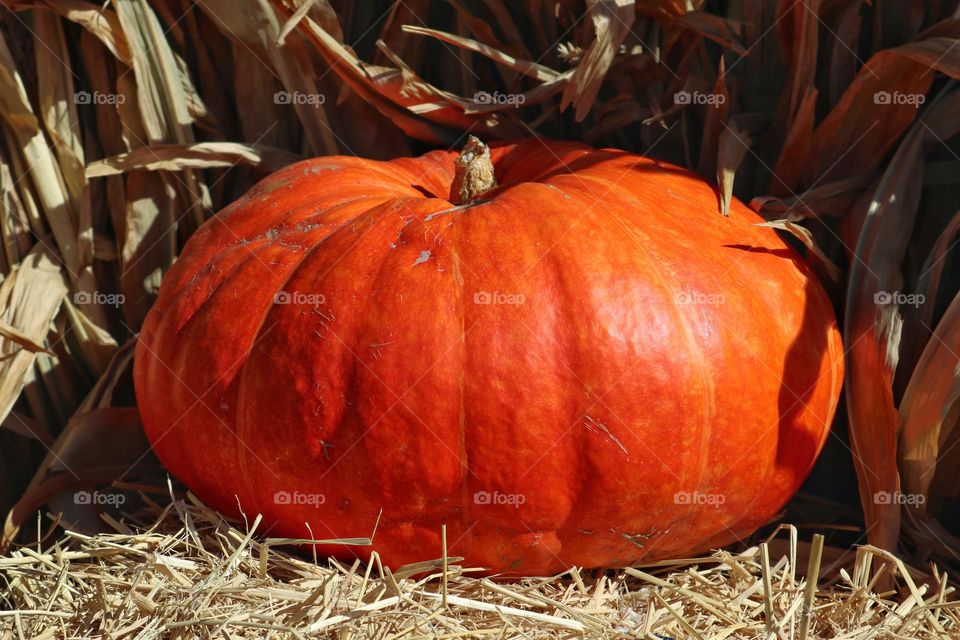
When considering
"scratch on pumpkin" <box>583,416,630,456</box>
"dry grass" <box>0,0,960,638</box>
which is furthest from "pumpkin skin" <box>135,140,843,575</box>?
"dry grass" <box>0,0,960,638</box>

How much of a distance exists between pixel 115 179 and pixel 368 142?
0.68 metres

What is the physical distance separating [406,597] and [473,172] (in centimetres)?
85

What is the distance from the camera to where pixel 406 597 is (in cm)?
164

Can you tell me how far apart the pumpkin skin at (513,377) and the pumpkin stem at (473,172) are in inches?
2.4

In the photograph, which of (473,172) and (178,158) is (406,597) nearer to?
(473,172)

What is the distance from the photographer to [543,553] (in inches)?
70.3

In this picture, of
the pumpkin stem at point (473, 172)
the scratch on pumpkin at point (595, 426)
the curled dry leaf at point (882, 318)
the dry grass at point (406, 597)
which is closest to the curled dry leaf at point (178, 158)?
the pumpkin stem at point (473, 172)

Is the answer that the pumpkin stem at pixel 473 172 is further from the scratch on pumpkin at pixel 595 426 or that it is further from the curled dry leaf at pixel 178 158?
the curled dry leaf at pixel 178 158

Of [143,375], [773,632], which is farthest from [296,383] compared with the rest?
[773,632]

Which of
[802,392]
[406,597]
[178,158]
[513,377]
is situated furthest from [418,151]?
[406,597]

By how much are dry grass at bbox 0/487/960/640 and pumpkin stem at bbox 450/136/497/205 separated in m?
0.76

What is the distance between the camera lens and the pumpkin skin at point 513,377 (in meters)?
1.69

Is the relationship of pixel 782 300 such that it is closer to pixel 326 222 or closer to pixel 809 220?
pixel 809 220

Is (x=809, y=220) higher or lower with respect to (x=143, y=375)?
higher
